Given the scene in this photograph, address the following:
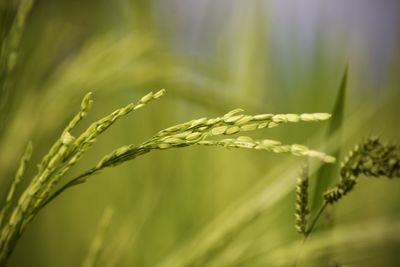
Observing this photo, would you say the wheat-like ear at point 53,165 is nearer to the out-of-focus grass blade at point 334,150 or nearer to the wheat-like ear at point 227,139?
the wheat-like ear at point 227,139

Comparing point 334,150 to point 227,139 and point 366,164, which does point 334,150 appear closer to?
point 366,164

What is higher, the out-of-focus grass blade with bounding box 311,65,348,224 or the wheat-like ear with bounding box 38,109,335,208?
the wheat-like ear with bounding box 38,109,335,208

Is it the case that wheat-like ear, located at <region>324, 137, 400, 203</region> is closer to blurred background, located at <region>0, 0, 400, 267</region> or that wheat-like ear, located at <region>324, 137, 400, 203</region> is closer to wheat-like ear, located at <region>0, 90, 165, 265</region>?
blurred background, located at <region>0, 0, 400, 267</region>

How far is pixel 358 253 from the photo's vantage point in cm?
62

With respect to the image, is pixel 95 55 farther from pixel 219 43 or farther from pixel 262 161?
pixel 262 161

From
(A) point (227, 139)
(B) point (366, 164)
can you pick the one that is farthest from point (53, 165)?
(B) point (366, 164)

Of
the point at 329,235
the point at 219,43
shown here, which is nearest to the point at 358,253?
the point at 329,235

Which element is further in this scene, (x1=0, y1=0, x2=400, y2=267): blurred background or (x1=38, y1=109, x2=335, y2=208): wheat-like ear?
(x1=0, y1=0, x2=400, y2=267): blurred background

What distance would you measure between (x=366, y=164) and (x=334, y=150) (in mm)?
134

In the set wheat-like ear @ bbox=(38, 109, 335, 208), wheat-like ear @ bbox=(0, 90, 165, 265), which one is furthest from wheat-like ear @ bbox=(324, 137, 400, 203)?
wheat-like ear @ bbox=(0, 90, 165, 265)

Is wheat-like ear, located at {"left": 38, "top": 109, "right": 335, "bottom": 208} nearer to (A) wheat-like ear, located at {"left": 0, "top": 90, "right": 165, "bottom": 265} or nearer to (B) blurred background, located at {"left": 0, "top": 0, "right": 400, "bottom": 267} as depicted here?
(A) wheat-like ear, located at {"left": 0, "top": 90, "right": 165, "bottom": 265}

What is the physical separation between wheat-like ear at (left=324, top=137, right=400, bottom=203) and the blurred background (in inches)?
4.4

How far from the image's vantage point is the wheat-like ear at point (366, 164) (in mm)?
467

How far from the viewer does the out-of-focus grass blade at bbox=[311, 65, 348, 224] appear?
1.92ft
